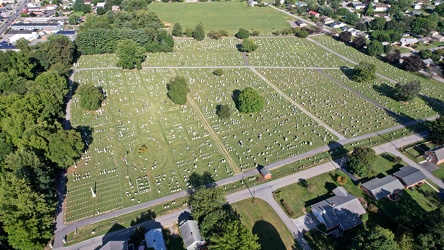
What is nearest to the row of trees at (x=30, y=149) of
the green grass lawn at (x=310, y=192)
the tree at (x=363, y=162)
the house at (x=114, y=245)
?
the house at (x=114, y=245)

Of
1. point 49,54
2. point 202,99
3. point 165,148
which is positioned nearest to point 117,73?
point 49,54

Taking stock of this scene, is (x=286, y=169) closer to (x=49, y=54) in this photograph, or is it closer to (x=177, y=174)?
(x=177, y=174)

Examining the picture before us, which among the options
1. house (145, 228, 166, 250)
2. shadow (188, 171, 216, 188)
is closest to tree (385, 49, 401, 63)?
shadow (188, 171, 216, 188)

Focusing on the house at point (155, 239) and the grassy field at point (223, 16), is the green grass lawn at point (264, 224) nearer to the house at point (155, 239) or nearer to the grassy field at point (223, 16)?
the house at point (155, 239)

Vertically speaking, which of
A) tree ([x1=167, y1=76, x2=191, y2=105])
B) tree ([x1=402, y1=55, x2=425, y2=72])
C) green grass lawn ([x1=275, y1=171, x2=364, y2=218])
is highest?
tree ([x1=167, y1=76, x2=191, y2=105])

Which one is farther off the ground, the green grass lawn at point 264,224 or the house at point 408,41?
the house at point 408,41

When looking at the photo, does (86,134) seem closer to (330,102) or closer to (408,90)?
(330,102)

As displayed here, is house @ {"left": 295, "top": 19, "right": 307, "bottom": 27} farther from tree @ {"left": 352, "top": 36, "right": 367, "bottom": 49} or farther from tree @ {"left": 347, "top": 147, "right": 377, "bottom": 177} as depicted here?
tree @ {"left": 347, "top": 147, "right": 377, "bottom": 177}
